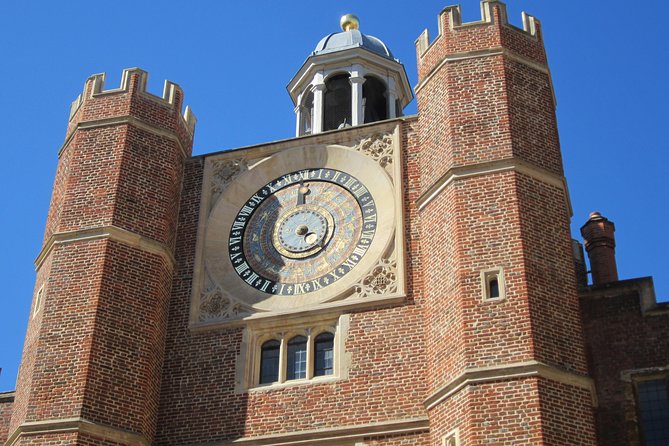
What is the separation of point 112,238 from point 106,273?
0.80 m

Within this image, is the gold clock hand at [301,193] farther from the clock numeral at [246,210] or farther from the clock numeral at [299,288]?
the clock numeral at [299,288]

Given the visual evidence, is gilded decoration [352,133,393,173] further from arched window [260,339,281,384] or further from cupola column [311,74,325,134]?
arched window [260,339,281,384]

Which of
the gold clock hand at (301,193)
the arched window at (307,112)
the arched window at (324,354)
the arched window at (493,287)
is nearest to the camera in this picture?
the arched window at (493,287)

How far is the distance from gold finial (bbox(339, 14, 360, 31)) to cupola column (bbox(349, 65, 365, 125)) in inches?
131

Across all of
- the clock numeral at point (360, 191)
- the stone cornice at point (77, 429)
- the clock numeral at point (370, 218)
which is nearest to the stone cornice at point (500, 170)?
the clock numeral at point (370, 218)

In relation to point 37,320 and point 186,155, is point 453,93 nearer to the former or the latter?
point 186,155

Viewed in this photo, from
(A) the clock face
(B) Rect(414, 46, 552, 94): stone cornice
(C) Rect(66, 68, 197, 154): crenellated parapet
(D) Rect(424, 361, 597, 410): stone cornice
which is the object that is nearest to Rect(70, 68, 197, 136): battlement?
(C) Rect(66, 68, 197, 154): crenellated parapet

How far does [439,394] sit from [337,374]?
236cm

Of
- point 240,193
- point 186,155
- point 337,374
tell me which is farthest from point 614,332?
point 186,155

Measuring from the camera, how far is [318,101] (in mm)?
28562

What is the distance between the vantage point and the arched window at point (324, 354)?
71.3 ft

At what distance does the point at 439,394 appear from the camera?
19734mm

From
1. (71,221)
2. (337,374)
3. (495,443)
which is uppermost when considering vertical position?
(71,221)

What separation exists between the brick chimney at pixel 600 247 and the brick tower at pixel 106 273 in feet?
27.5
